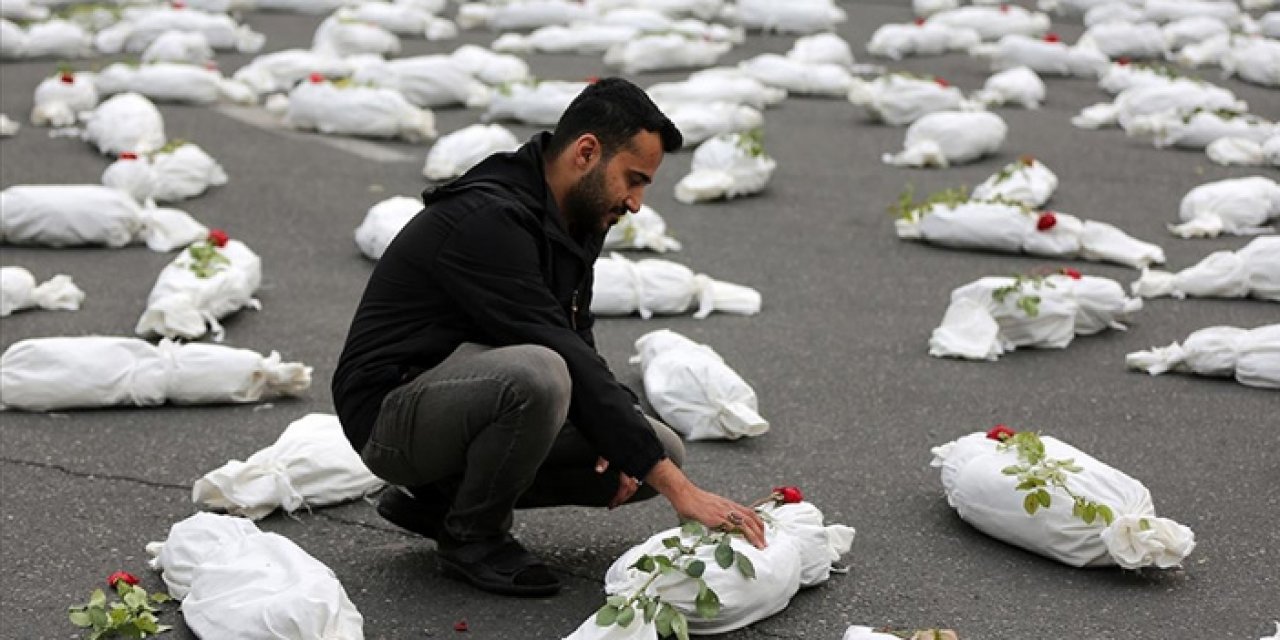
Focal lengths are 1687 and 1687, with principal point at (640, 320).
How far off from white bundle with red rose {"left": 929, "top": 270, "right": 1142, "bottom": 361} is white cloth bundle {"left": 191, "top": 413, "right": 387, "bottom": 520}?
2.53 meters

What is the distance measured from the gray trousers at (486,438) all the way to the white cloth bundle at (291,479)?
0.57 metres

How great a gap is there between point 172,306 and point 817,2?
30.2 feet

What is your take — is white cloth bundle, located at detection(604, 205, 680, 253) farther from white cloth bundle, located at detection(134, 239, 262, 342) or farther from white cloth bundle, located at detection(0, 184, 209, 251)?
white cloth bundle, located at detection(0, 184, 209, 251)

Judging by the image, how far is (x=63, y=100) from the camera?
1004 cm

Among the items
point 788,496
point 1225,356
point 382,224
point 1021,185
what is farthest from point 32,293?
point 1021,185

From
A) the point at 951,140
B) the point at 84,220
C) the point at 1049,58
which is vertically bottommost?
the point at 1049,58

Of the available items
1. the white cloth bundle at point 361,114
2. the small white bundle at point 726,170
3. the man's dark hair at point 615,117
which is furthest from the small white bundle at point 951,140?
the man's dark hair at point 615,117

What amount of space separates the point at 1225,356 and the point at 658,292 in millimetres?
2179

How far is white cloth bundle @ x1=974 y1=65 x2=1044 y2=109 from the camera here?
447 inches

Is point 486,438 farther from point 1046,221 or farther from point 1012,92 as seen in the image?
point 1012,92

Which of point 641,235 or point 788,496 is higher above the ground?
point 788,496

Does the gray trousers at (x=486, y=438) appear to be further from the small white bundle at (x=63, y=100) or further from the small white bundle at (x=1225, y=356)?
the small white bundle at (x=63, y=100)

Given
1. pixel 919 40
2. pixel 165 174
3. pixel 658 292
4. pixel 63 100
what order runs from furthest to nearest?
pixel 919 40 < pixel 63 100 < pixel 165 174 < pixel 658 292

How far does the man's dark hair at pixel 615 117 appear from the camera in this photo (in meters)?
3.96
